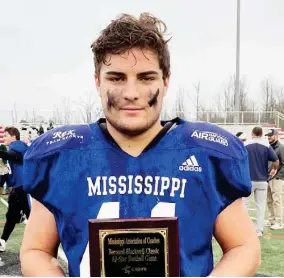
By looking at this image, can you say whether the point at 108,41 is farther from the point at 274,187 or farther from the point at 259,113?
the point at 259,113

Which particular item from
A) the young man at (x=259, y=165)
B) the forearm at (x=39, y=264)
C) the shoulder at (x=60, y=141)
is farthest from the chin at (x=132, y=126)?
the young man at (x=259, y=165)

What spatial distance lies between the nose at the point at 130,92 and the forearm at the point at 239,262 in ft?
1.76

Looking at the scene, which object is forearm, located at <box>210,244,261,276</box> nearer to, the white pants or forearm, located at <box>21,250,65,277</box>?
forearm, located at <box>21,250,65,277</box>

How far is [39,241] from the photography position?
151cm

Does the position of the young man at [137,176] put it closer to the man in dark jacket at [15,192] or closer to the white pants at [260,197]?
the man in dark jacket at [15,192]

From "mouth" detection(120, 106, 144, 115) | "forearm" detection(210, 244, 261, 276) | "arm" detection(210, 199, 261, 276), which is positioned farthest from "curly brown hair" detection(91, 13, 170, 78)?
"forearm" detection(210, 244, 261, 276)

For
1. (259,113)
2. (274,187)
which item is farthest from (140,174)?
(259,113)

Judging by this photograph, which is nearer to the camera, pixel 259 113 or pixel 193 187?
pixel 193 187

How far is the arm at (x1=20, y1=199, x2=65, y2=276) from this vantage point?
1.48 metres

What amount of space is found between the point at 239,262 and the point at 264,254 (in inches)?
180

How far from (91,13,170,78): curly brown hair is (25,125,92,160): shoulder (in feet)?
0.67

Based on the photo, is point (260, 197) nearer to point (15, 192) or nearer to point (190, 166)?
point (15, 192)

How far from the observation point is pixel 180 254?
140cm

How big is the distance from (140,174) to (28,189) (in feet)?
1.19
